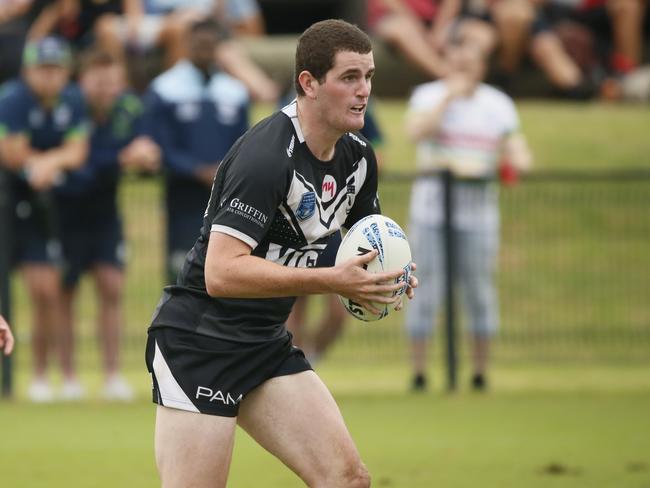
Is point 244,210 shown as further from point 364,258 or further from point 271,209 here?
point 364,258

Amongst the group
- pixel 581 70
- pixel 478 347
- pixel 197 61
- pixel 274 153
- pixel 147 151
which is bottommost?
pixel 478 347

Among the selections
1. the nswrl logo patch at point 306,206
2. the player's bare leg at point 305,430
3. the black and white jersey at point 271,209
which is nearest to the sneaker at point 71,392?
the black and white jersey at point 271,209

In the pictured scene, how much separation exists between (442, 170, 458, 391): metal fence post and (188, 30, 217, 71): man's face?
2159mm

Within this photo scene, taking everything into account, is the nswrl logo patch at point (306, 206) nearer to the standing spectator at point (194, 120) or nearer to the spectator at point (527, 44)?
the standing spectator at point (194, 120)

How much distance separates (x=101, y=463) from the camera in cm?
881

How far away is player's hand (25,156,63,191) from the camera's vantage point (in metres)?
11.2

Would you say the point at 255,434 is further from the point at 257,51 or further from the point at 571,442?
the point at 257,51

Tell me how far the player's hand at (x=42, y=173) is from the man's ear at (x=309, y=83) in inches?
241

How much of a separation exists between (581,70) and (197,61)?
312 inches

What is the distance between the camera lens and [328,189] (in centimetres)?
551

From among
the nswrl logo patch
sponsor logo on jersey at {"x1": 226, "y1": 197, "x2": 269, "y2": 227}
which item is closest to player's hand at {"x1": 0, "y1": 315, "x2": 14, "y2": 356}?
sponsor logo on jersey at {"x1": 226, "y1": 197, "x2": 269, "y2": 227}

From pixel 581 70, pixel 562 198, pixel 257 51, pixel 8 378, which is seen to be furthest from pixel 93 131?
pixel 581 70

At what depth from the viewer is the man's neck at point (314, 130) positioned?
17.7 feet

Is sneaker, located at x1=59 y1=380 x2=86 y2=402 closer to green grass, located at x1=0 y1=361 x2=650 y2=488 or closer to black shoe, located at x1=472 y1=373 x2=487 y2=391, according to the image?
green grass, located at x1=0 y1=361 x2=650 y2=488
